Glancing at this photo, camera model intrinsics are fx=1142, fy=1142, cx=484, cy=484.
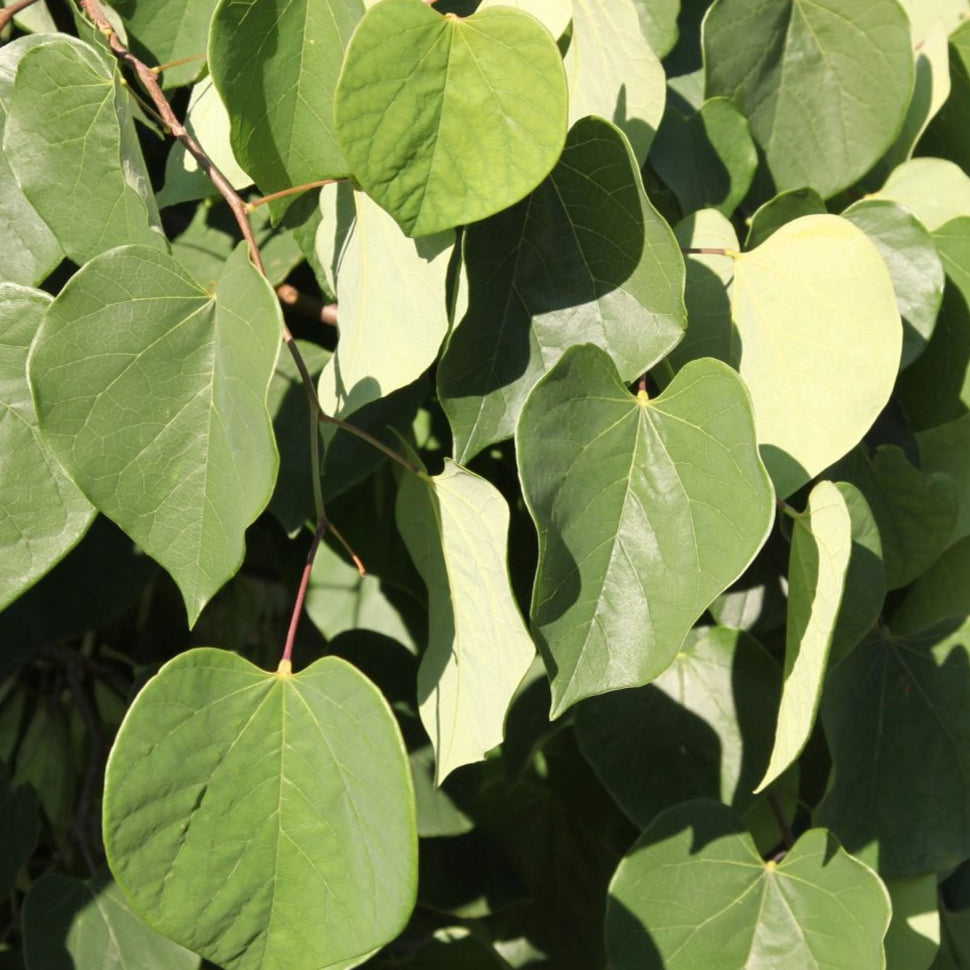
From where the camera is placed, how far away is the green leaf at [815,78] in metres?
0.69

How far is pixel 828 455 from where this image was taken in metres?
0.59

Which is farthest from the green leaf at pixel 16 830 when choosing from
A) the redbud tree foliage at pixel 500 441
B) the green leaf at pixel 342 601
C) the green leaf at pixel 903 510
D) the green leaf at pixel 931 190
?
the green leaf at pixel 931 190

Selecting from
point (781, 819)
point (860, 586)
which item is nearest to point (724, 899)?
point (781, 819)

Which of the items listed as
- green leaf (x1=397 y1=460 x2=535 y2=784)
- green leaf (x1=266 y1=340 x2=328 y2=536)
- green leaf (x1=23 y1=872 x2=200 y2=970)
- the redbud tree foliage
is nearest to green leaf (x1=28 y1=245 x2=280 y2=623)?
the redbud tree foliage

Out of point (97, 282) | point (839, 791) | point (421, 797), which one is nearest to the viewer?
point (97, 282)

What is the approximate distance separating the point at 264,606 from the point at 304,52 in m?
0.56

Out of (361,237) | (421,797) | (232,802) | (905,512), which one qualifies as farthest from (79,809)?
(905,512)

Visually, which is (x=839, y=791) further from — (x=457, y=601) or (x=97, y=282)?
(x=97, y=282)

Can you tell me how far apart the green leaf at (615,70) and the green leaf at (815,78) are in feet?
0.29

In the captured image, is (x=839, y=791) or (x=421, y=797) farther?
(x=421, y=797)

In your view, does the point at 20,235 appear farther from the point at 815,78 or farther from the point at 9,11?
the point at 815,78

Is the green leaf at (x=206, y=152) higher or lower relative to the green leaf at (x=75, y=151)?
lower

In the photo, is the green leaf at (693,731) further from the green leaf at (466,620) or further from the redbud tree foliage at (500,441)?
the green leaf at (466,620)

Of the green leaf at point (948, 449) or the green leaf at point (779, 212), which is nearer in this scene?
the green leaf at point (779, 212)
